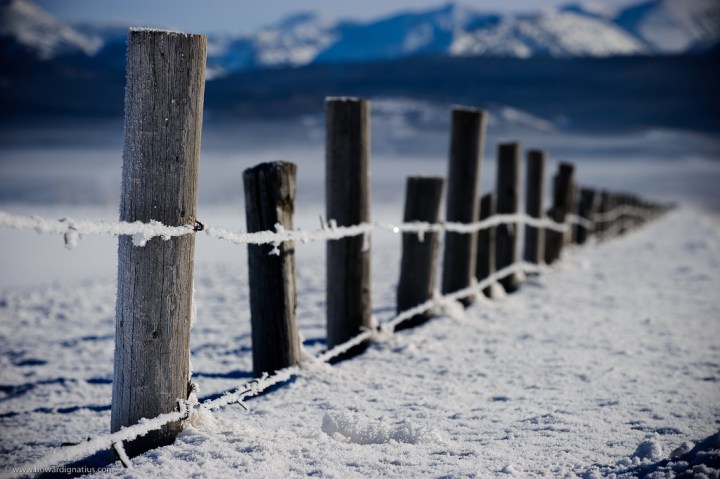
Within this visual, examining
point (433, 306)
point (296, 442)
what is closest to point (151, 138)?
point (296, 442)

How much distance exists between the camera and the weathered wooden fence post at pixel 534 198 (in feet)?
20.0

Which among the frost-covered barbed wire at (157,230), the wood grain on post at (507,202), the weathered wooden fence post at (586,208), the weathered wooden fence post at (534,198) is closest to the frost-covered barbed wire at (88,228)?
the frost-covered barbed wire at (157,230)

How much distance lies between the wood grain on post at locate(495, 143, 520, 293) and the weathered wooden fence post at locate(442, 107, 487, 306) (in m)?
0.84

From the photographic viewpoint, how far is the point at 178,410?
204cm

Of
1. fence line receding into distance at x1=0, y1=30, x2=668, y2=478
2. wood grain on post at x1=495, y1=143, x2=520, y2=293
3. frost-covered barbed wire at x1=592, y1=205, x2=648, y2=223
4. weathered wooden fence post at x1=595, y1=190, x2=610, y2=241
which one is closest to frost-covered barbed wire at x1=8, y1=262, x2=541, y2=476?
fence line receding into distance at x1=0, y1=30, x2=668, y2=478

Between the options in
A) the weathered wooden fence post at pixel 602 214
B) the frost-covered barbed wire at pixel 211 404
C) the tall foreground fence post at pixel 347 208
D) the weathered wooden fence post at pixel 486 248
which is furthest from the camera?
the weathered wooden fence post at pixel 602 214

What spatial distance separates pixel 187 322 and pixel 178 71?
763 millimetres

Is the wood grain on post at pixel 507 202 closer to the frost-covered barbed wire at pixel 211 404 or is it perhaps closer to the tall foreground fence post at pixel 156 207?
the frost-covered barbed wire at pixel 211 404

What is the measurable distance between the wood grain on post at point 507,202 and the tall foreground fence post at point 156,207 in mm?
3681

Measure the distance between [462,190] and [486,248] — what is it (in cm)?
69

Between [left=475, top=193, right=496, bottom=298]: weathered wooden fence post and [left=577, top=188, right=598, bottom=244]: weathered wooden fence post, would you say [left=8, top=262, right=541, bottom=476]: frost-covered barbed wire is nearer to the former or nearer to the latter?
[left=475, top=193, right=496, bottom=298]: weathered wooden fence post

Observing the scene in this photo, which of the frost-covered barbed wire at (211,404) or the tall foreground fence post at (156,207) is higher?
the tall foreground fence post at (156,207)

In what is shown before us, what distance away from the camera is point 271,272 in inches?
106

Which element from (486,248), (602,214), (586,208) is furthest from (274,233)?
(602,214)
